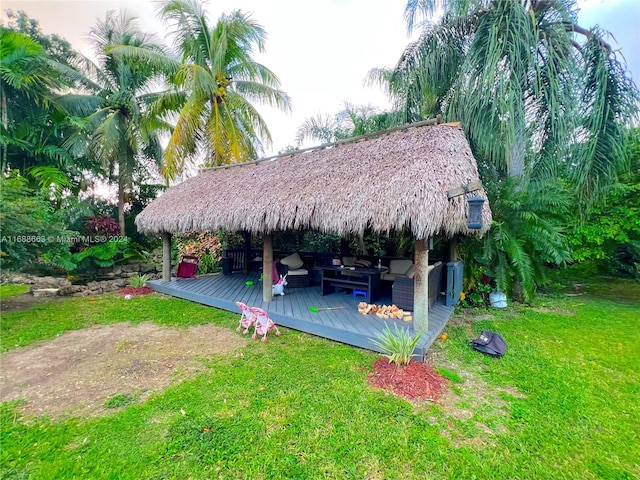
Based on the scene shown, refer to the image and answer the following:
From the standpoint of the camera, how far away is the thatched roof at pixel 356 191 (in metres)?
4.11

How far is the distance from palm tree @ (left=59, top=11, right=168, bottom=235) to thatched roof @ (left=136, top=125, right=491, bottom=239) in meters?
5.58

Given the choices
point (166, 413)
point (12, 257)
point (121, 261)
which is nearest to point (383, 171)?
point (166, 413)

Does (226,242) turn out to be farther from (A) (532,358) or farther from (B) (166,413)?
(A) (532,358)

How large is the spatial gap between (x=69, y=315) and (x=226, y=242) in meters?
5.52

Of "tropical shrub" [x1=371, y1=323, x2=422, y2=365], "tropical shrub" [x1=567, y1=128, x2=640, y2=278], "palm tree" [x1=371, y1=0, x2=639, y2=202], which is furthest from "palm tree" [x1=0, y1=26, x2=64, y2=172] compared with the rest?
"tropical shrub" [x1=567, y1=128, x2=640, y2=278]

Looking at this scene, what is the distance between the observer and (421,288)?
4230mm

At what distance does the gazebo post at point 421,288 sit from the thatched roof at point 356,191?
0.39 metres

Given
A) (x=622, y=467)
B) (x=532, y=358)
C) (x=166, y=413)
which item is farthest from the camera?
(x=532, y=358)

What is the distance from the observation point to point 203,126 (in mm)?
10180

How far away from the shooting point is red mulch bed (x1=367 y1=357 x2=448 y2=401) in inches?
128

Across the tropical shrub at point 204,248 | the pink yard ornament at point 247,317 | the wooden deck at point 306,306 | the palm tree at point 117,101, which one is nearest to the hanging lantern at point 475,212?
the wooden deck at point 306,306

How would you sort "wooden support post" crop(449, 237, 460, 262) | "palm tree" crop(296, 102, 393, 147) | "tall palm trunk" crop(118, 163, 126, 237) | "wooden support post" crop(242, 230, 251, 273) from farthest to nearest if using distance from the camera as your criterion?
1. "tall palm trunk" crop(118, 163, 126, 237)
2. "palm tree" crop(296, 102, 393, 147)
3. "wooden support post" crop(242, 230, 251, 273)
4. "wooden support post" crop(449, 237, 460, 262)

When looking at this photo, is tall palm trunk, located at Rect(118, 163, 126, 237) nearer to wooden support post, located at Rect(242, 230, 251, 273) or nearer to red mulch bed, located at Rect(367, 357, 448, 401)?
wooden support post, located at Rect(242, 230, 251, 273)

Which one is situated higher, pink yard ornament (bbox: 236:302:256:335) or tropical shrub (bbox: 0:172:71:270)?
tropical shrub (bbox: 0:172:71:270)
